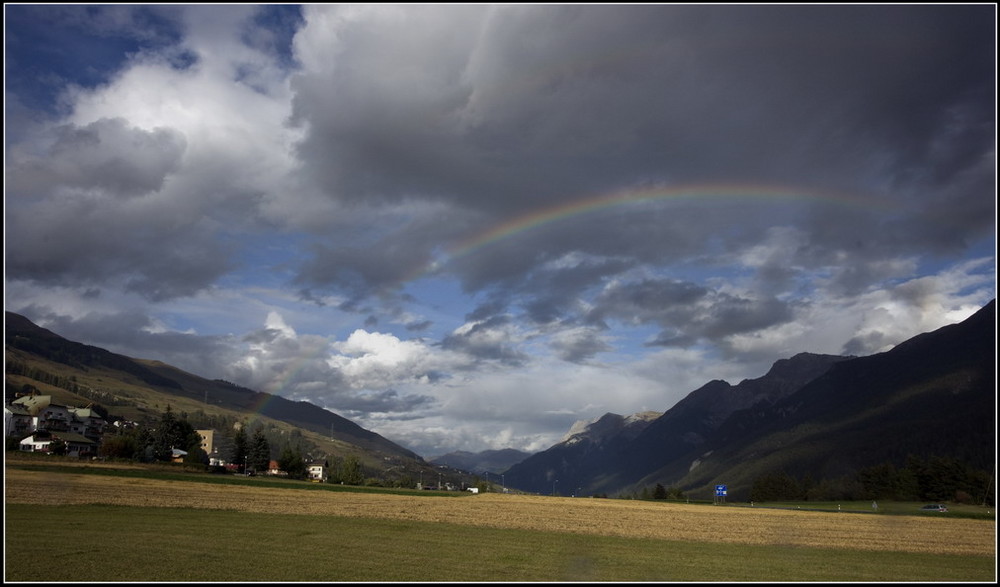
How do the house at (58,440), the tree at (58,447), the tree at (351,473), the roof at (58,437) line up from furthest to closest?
the roof at (58,437) → the house at (58,440) → the tree at (351,473) → the tree at (58,447)

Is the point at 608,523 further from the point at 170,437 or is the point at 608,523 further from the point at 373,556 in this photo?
the point at 170,437

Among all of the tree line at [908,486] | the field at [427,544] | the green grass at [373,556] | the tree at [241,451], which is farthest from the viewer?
the tree at [241,451]

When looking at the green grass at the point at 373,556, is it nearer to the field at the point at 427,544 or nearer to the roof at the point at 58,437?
the field at the point at 427,544

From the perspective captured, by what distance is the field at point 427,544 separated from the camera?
27750 millimetres

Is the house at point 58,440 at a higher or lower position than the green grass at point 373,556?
lower

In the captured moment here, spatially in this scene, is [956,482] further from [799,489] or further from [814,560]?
[814,560]

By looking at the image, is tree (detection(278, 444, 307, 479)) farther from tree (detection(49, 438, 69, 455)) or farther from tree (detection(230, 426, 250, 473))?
tree (detection(49, 438, 69, 455))

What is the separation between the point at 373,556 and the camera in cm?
3238

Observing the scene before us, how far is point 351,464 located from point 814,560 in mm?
142711

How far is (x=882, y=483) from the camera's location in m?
154

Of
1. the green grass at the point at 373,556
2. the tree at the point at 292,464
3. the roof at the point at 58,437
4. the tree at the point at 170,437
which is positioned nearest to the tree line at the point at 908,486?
the green grass at the point at 373,556

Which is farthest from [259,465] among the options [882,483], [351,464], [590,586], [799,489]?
[590,586]

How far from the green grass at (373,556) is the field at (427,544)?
0.10 m

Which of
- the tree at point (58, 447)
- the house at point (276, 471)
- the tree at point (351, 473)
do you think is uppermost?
the tree at point (58, 447)
